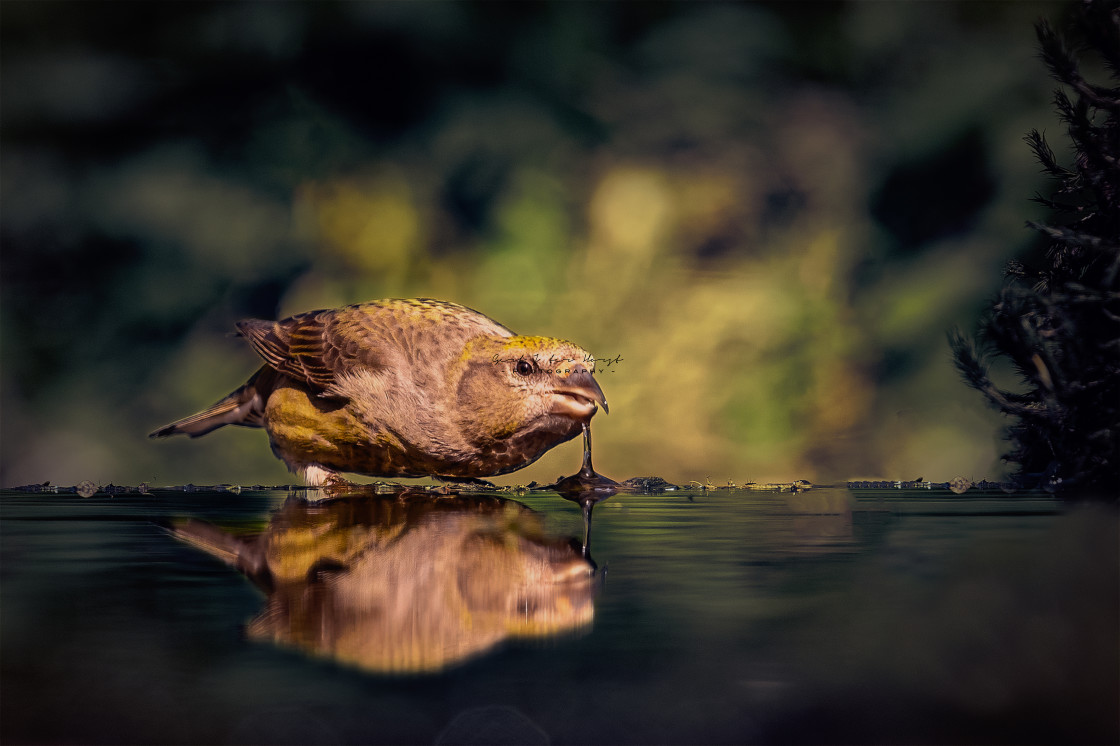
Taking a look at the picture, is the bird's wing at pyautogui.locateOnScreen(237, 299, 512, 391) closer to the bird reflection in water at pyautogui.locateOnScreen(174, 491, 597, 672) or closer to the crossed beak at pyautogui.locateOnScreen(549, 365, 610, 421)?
the crossed beak at pyautogui.locateOnScreen(549, 365, 610, 421)

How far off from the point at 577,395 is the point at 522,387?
0.34m

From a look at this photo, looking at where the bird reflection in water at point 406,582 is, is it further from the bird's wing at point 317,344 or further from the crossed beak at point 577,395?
the bird's wing at point 317,344

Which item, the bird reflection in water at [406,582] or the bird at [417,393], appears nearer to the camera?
the bird reflection in water at [406,582]

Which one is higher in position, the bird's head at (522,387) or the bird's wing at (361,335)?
the bird's wing at (361,335)

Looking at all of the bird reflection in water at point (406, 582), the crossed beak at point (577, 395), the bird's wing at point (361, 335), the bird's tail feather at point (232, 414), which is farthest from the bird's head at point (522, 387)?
the bird's tail feather at point (232, 414)

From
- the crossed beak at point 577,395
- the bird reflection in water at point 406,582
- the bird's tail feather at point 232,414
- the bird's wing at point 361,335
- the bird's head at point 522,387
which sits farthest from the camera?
the bird's tail feather at point 232,414

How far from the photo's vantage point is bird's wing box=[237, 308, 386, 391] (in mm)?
4910

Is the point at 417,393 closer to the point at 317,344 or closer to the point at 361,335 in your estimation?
the point at 361,335

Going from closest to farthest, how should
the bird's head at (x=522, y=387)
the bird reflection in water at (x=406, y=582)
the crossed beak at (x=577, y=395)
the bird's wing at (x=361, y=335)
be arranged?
1. the bird reflection in water at (x=406, y=582)
2. the crossed beak at (x=577, y=395)
3. the bird's head at (x=522, y=387)
4. the bird's wing at (x=361, y=335)

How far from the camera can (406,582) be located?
2389mm

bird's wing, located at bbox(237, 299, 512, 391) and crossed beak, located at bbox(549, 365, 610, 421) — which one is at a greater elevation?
bird's wing, located at bbox(237, 299, 512, 391)

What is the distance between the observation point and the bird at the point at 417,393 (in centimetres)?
466

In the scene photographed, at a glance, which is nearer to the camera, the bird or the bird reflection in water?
the bird reflection in water

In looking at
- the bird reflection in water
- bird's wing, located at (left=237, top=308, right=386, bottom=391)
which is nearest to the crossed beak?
the bird reflection in water
